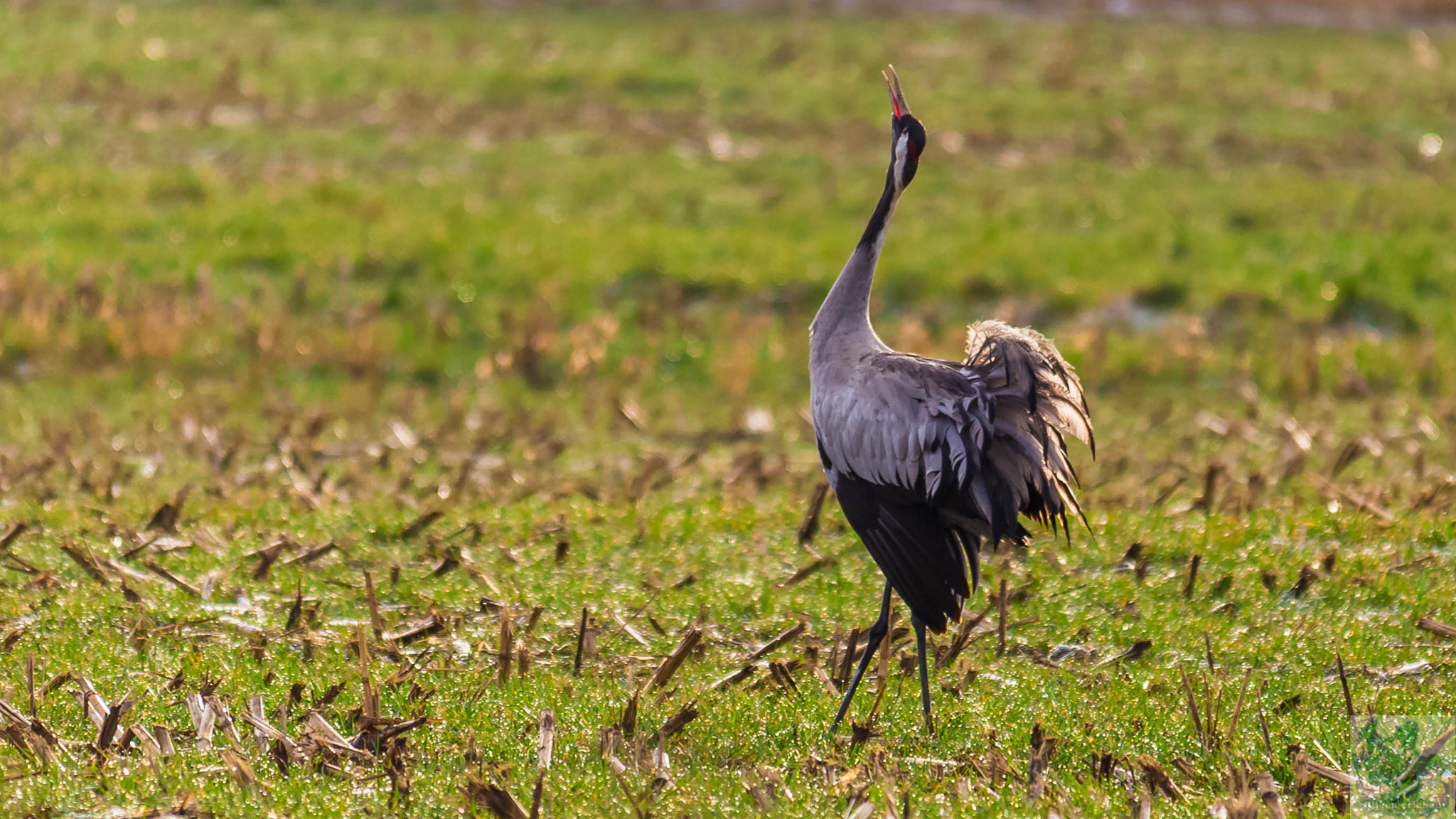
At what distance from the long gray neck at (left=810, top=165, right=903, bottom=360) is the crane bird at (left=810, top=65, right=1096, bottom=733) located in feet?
1.05

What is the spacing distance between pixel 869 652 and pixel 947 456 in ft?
2.86

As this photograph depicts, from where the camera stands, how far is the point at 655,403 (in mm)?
13523

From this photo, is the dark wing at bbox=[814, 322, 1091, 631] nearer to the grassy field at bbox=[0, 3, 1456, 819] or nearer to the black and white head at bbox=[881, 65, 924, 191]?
the grassy field at bbox=[0, 3, 1456, 819]

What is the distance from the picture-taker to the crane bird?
19.8 ft

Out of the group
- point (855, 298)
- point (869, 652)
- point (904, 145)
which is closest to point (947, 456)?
point (869, 652)

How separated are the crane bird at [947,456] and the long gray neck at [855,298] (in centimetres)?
32

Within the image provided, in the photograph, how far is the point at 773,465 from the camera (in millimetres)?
11328

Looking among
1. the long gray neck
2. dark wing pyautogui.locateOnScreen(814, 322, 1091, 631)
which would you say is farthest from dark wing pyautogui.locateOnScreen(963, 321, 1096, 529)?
the long gray neck

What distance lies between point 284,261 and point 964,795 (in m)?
12.0

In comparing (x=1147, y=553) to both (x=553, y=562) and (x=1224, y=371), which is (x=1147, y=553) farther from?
(x=1224, y=371)

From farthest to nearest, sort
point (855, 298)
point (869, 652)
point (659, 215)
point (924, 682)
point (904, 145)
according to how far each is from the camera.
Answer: point (659, 215)
point (855, 298)
point (904, 145)
point (869, 652)
point (924, 682)

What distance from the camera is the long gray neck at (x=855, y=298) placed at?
6.72m

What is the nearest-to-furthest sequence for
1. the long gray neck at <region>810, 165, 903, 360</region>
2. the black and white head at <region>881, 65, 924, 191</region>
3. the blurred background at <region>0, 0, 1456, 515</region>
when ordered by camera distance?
the black and white head at <region>881, 65, 924, 191</region>
the long gray neck at <region>810, 165, 903, 360</region>
the blurred background at <region>0, 0, 1456, 515</region>

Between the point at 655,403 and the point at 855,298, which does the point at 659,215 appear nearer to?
the point at 655,403
